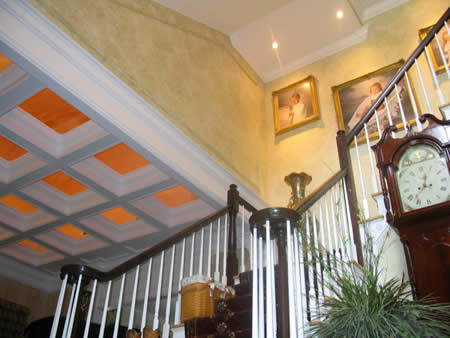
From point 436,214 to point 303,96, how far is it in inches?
219

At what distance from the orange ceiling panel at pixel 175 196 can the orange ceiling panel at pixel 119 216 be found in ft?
2.31

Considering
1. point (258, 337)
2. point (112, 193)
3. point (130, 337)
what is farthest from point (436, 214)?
point (112, 193)

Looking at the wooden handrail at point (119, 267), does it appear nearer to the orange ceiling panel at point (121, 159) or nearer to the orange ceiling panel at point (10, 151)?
the orange ceiling panel at point (121, 159)

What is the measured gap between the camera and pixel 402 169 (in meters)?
3.96

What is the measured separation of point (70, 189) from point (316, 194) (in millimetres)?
4096

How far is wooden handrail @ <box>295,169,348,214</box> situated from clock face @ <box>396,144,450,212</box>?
61cm

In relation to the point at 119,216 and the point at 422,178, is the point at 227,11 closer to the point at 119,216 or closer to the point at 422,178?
the point at 119,216

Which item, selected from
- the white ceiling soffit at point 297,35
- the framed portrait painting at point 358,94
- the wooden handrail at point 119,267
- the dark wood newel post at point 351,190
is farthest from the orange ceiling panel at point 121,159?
the white ceiling soffit at point 297,35

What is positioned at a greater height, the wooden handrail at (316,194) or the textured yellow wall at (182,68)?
the textured yellow wall at (182,68)

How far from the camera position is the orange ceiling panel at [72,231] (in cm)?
734

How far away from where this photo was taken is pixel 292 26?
8.80m

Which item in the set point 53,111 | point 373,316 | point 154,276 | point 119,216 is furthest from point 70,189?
point 373,316

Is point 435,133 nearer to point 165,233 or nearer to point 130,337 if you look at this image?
point 130,337

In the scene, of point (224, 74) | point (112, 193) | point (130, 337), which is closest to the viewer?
point (130, 337)
